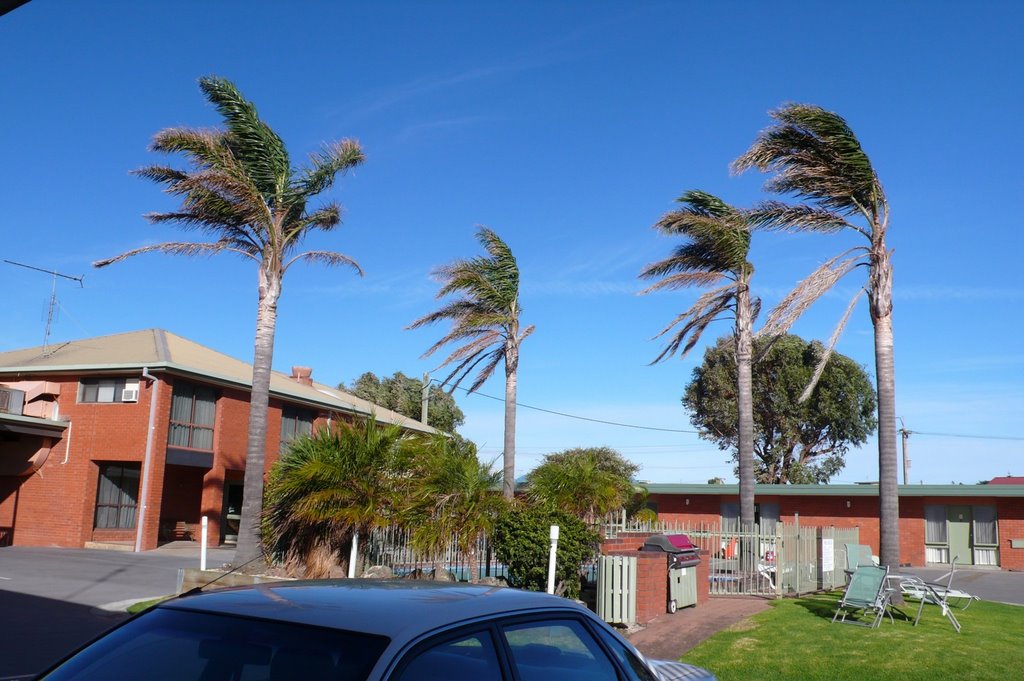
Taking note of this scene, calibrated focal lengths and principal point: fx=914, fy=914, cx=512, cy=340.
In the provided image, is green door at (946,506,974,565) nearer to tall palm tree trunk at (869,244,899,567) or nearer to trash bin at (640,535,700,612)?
tall palm tree trunk at (869,244,899,567)

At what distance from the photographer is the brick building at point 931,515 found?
3466 centimetres

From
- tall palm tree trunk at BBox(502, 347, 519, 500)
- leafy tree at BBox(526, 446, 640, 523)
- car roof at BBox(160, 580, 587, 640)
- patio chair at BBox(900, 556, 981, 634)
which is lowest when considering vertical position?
patio chair at BBox(900, 556, 981, 634)

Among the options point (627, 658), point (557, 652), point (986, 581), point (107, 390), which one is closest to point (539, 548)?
point (627, 658)

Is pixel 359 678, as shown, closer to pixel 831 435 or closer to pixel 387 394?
pixel 831 435

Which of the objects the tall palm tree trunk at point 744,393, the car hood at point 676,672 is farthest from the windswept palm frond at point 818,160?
the car hood at point 676,672

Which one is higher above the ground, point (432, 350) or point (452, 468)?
point (432, 350)

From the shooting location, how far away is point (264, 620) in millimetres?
3211

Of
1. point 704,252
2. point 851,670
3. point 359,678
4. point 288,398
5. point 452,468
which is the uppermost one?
point 704,252

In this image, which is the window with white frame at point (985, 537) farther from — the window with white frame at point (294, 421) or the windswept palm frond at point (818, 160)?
the window with white frame at point (294, 421)

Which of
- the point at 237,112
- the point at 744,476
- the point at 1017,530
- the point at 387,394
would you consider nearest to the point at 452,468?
the point at 237,112

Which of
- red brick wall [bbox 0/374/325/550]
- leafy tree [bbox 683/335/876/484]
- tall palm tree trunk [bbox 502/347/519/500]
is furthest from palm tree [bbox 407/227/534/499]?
leafy tree [bbox 683/335/876/484]

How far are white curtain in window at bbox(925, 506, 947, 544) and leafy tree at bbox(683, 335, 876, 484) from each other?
1378 centimetres

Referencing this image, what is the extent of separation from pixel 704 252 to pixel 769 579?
890 centimetres

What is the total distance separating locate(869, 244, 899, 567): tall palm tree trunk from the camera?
16562 millimetres
